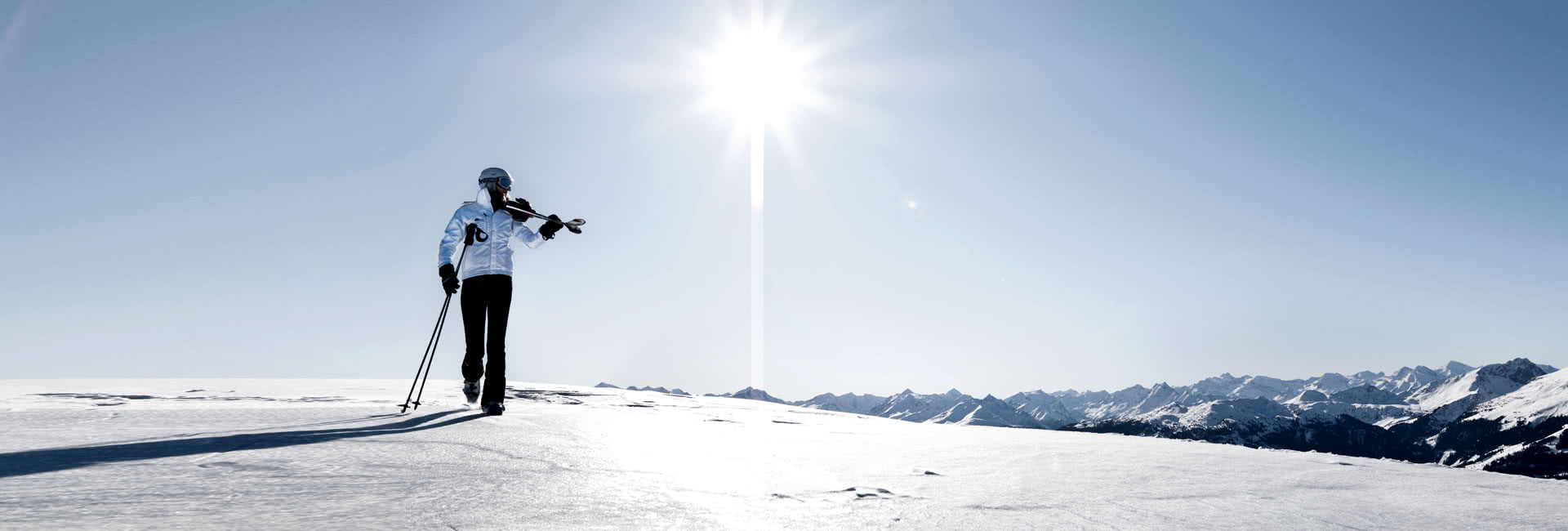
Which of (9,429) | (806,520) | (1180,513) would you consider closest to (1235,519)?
(1180,513)

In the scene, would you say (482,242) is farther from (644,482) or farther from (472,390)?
(644,482)

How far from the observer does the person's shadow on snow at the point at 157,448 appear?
383 centimetres

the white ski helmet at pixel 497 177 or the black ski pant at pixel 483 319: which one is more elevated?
the white ski helmet at pixel 497 177

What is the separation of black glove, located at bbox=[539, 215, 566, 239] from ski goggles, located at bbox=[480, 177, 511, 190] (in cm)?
71

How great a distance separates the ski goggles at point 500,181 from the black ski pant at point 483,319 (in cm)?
128

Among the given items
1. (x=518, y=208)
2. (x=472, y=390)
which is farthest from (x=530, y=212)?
(x=472, y=390)

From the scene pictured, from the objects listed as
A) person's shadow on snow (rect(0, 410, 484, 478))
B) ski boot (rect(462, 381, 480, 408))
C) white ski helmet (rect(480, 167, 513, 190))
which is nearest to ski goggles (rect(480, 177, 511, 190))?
white ski helmet (rect(480, 167, 513, 190))

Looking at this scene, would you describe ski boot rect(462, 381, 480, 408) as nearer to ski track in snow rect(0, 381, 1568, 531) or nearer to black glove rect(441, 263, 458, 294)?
black glove rect(441, 263, 458, 294)

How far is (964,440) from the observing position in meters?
7.75

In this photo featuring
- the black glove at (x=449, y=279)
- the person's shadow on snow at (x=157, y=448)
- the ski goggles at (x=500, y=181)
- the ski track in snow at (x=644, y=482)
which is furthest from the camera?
the ski goggles at (x=500, y=181)

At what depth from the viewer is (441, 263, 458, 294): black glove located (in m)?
8.99

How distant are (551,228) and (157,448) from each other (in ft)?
18.9

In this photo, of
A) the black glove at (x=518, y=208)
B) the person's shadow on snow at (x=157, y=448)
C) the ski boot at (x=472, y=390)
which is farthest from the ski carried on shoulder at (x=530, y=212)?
the person's shadow on snow at (x=157, y=448)

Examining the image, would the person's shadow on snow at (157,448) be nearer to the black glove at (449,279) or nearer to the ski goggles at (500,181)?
the black glove at (449,279)
